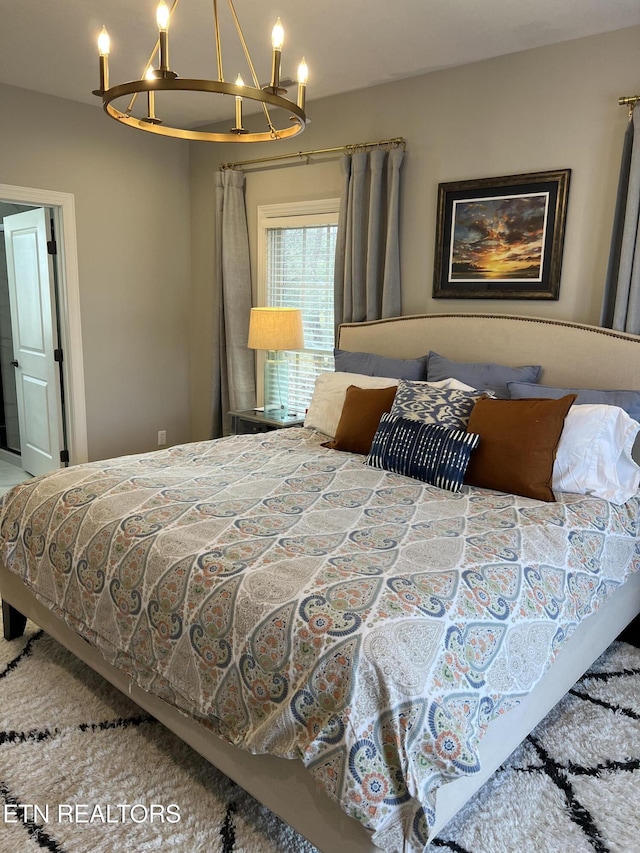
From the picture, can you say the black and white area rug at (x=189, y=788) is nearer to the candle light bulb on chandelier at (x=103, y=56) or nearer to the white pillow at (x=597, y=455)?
the white pillow at (x=597, y=455)

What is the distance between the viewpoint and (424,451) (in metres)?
2.69

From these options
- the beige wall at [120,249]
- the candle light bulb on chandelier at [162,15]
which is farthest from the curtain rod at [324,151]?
the candle light bulb on chandelier at [162,15]

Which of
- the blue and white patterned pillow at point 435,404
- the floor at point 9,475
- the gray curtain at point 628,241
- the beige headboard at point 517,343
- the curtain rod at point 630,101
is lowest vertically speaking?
the floor at point 9,475

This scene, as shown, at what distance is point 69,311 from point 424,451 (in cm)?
306

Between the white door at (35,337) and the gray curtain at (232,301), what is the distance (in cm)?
119

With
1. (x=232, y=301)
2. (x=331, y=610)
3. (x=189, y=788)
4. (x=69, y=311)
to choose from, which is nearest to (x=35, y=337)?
(x=69, y=311)

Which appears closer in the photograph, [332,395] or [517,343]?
[517,343]

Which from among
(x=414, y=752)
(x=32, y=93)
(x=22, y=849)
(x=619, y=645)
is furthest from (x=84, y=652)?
(x=32, y=93)

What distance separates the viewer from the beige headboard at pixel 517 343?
118 inches

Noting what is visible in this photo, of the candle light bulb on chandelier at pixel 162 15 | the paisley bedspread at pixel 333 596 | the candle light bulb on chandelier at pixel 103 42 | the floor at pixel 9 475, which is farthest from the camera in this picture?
the floor at pixel 9 475

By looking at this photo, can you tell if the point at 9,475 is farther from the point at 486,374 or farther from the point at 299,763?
the point at 299,763

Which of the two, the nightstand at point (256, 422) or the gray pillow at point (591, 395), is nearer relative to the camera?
the gray pillow at point (591, 395)

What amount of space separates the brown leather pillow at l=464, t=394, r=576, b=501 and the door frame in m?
3.16

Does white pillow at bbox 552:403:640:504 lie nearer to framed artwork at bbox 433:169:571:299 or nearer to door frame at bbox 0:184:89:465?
framed artwork at bbox 433:169:571:299
